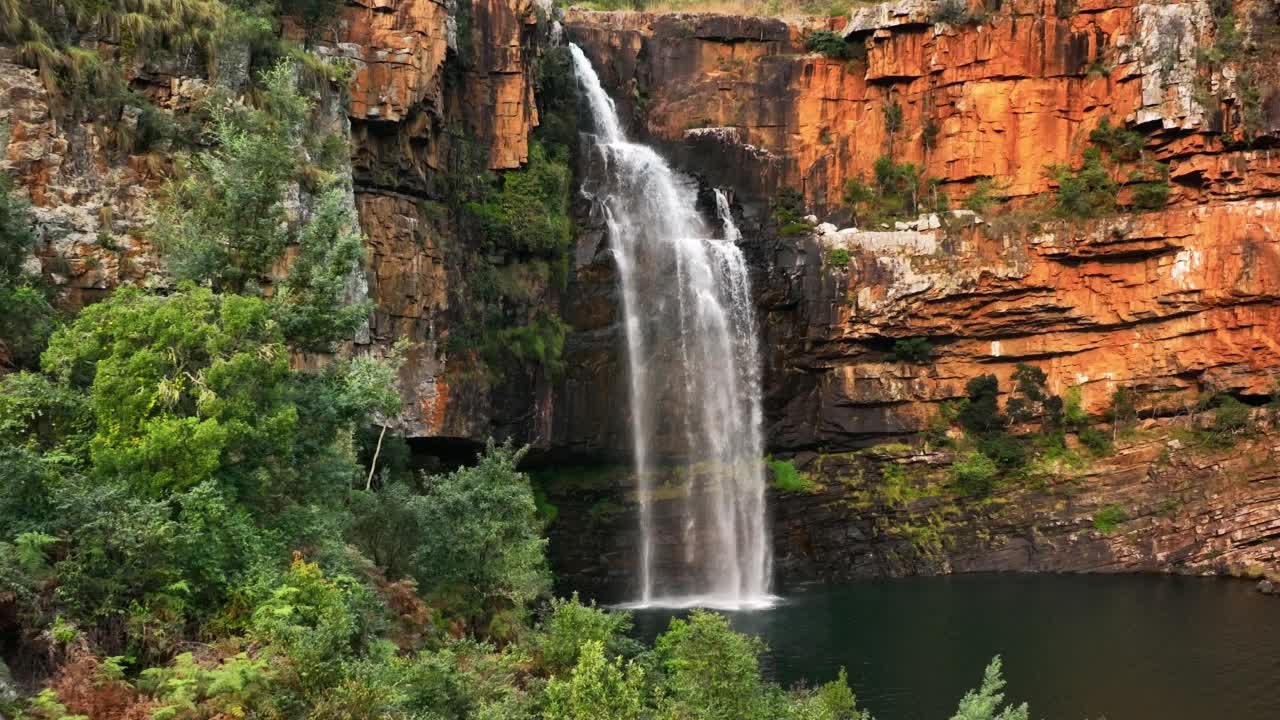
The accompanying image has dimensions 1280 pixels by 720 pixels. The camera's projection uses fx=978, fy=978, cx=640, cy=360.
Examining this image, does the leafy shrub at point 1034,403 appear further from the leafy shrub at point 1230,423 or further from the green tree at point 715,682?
the green tree at point 715,682

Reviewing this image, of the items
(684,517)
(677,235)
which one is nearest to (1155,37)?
(677,235)

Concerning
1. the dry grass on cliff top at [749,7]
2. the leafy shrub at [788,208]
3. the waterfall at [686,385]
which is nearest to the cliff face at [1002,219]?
the leafy shrub at [788,208]

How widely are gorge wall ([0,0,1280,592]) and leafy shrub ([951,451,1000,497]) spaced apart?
0.49 metres

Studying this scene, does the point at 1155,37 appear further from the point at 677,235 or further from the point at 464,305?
the point at 464,305

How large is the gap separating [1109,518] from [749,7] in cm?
2648

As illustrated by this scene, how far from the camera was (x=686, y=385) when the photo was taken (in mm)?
35312

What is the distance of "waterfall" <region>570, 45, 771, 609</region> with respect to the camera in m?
34.5

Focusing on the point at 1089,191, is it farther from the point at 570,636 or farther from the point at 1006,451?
the point at 570,636

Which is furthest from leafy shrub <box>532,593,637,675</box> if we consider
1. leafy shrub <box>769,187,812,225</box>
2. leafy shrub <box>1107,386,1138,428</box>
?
leafy shrub <box>1107,386,1138,428</box>

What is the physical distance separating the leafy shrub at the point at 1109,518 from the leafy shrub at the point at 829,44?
20.4 metres

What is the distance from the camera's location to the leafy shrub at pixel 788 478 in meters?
36.0

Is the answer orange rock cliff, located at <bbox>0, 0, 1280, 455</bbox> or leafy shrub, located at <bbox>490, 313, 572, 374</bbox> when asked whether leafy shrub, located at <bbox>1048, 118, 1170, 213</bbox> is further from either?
leafy shrub, located at <bbox>490, 313, 572, 374</bbox>

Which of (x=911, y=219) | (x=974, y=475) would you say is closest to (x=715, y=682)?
(x=974, y=475)

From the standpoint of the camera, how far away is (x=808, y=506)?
118ft
